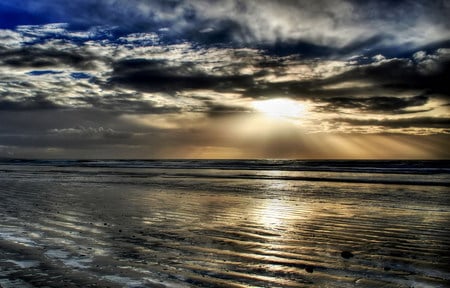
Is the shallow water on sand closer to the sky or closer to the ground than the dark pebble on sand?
closer to the ground

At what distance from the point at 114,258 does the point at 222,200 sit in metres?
12.3

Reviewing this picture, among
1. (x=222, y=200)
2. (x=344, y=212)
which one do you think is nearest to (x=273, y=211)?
(x=344, y=212)

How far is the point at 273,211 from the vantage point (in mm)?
16078

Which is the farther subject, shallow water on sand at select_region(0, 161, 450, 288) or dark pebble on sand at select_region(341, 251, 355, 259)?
dark pebble on sand at select_region(341, 251, 355, 259)

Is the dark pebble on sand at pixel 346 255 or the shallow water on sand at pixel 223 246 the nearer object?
the shallow water on sand at pixel 223 246

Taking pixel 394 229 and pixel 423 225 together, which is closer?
pixel 394 229

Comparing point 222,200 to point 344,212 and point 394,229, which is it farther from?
point 394,229

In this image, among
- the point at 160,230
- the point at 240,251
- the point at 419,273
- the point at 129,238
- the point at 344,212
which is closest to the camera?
the point at 419,273

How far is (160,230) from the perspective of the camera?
1163 centimetres

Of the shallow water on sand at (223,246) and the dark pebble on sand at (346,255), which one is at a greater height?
the dark pebble on sand at (346,255)

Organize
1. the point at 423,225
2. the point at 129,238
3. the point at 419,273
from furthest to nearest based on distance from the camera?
the point at 423,225 < the point at 129,238 < the point at 419,273

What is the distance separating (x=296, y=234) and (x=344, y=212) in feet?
18.8

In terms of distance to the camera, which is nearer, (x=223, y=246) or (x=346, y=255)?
(x=346, y=255)

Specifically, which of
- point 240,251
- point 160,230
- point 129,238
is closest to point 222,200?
point 160,230
